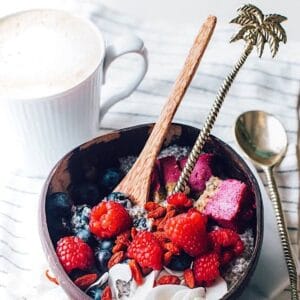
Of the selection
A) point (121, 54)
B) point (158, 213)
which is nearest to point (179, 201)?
point (158, 213)

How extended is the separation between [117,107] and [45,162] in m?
0.15

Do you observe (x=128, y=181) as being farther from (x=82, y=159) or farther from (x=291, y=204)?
(x=291, y=204)

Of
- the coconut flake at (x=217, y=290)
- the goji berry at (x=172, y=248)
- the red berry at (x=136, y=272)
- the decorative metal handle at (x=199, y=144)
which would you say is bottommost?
the coconut flake at (x=217, y=290)

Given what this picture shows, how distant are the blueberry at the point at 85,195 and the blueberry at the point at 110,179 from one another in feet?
0.07

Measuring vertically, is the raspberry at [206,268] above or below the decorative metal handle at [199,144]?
below

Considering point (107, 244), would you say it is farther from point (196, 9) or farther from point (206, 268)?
point (196, 9)

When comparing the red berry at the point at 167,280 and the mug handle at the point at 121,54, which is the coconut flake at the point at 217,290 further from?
the mug handle at the point at 121,54

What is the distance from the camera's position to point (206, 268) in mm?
753

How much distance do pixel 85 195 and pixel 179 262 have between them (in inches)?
5.8

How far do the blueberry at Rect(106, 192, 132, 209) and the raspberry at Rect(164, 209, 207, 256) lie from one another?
0.08m

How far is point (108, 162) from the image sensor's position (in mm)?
884

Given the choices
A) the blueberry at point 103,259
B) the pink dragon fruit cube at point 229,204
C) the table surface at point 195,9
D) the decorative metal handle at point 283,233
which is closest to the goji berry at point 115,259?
the blueberry at point 103,259

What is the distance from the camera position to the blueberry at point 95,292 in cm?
74

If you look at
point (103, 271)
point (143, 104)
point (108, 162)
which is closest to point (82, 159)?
point (108, 162)
